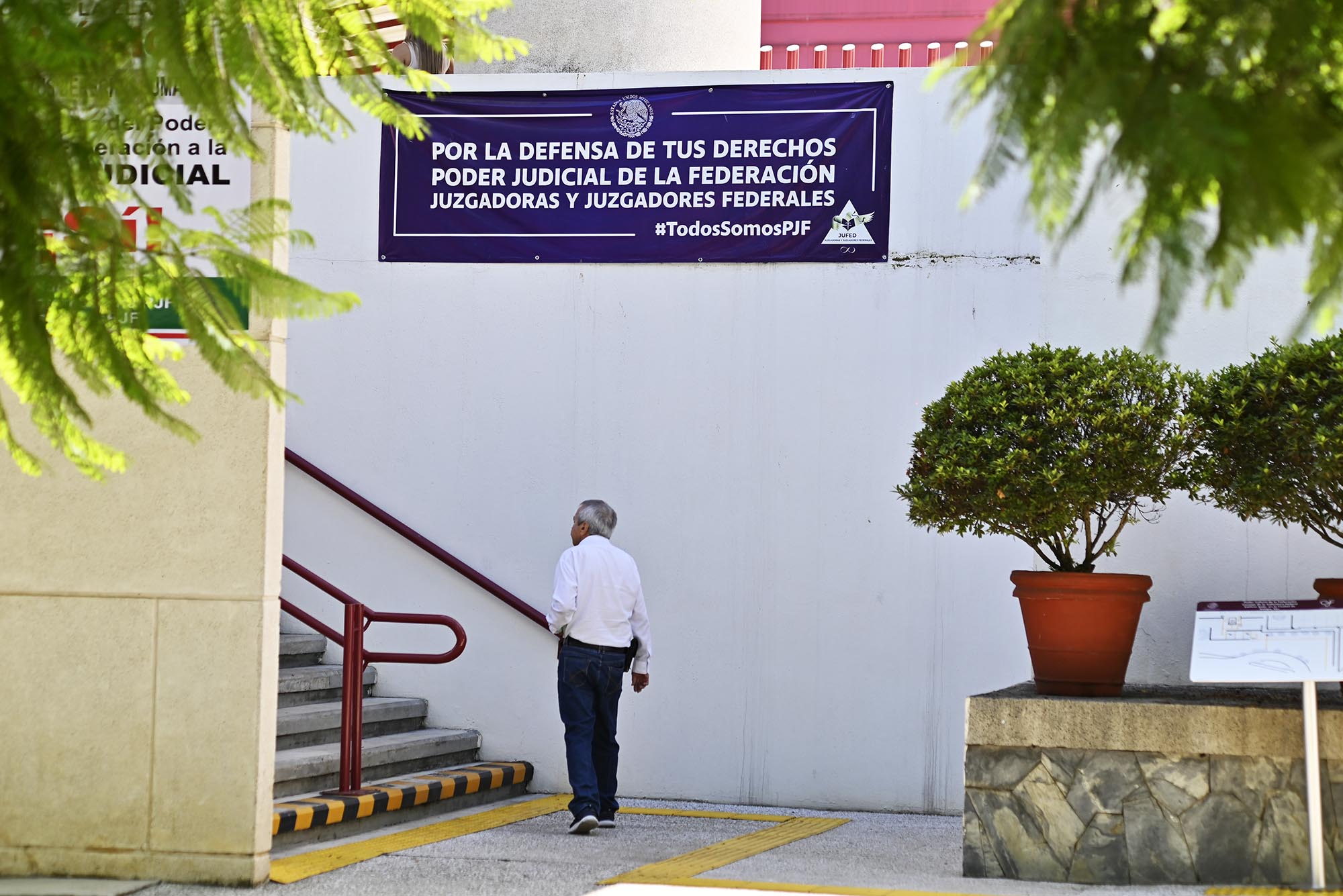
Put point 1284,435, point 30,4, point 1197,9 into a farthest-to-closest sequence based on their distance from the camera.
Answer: point 1284,435, point 30,4, point 1197,9

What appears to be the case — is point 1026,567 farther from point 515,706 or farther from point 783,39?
point 783,39

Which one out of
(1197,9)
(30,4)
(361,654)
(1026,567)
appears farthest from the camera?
(1026,567)

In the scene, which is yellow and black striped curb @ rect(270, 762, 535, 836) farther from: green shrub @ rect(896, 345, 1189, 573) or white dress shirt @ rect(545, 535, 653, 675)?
green shrub @ rect(896, 345, 1189, 573)

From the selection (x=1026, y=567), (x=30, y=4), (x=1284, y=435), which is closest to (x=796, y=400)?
(x=1026, y=567)

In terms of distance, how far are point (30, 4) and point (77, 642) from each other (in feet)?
11.3

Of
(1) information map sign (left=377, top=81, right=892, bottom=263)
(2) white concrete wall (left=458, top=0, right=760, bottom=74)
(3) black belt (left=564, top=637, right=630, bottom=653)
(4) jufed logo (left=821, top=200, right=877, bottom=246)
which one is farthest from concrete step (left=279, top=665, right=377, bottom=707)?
(2) white concrete wall (left=458, top=0, right=760, bottom=74)

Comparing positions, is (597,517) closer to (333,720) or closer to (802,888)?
(333,720)

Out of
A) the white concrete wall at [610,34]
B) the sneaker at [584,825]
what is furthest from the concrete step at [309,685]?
the white concrete wall at [610,34]

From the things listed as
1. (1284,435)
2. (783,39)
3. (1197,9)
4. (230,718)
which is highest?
(783,39)

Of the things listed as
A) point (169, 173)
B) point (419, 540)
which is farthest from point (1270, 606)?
point (419, 540)

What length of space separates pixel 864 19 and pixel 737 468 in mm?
7421

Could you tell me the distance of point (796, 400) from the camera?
8688 millimetres

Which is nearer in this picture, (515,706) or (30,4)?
(30,4)

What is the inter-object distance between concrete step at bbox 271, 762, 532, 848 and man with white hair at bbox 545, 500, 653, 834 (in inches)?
31.8
